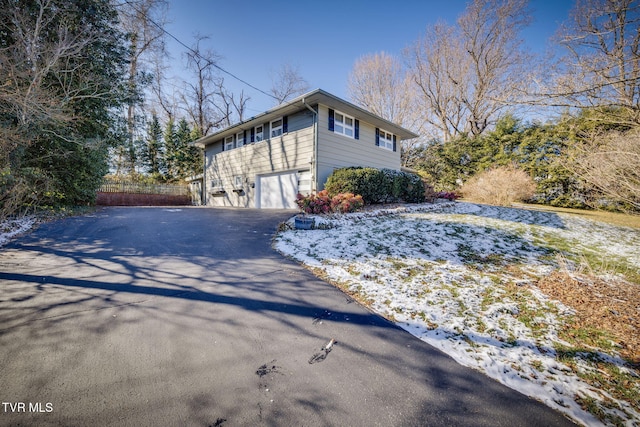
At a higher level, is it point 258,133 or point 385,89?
point 385,89

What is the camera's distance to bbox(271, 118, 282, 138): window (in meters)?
11.0

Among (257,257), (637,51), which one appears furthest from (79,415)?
(637,51)

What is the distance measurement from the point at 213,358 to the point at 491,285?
12.1 ft

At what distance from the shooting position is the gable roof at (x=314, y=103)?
8.91 meters

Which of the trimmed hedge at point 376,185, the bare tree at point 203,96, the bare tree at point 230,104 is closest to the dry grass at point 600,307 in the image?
the trimmed hedge at point 376,185

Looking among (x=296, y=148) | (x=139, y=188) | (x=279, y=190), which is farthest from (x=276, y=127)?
(x=139, y=188)

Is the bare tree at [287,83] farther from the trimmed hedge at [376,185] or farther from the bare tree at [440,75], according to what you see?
the trimmed hedge at [376,185]

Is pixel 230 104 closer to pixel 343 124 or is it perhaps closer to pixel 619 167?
pixel 343 124

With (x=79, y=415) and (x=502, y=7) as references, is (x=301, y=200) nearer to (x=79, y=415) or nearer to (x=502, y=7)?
(x=79, y=415)

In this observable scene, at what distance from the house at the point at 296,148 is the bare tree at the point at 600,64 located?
21.1ft

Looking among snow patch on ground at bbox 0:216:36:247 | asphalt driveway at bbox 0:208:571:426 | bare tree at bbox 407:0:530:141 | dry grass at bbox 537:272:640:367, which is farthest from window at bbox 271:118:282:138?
bare tree at bbox 407:0:530:141

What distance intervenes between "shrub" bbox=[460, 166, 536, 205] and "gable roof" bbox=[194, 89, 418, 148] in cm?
464

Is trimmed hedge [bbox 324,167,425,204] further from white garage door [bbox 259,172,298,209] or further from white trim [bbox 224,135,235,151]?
white trim [bbox 224,135,235,151]

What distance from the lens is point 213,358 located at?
1910 millimetres
